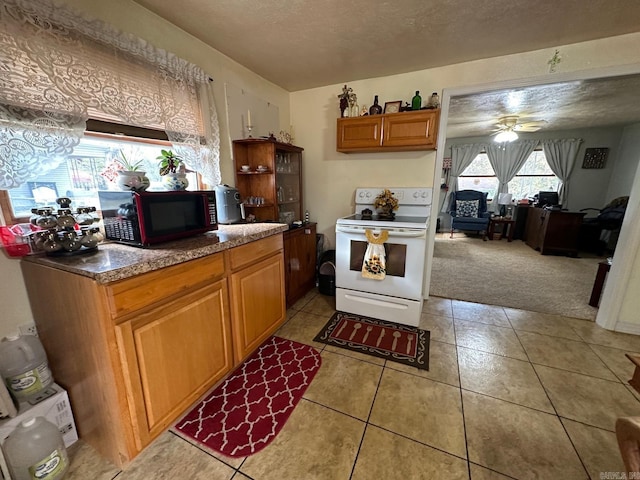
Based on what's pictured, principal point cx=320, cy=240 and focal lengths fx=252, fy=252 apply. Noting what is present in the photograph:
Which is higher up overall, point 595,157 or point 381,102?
point 381,102

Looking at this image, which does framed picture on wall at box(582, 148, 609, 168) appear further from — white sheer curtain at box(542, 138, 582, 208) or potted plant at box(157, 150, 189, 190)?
potted plant at box(157, 150, 189, 190)

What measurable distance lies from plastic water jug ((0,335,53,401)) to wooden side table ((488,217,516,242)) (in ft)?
22.5

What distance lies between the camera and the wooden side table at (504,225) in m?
5.54

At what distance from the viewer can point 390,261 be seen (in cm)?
220

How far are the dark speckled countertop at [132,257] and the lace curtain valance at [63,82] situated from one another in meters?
0.40

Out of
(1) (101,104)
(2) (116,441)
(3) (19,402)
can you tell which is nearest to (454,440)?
(2) (116,441)

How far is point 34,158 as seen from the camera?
3.67ft

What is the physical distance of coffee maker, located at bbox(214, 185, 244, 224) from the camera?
2.09 meters

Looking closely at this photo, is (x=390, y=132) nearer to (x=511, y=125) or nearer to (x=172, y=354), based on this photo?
(x=172, y=354)

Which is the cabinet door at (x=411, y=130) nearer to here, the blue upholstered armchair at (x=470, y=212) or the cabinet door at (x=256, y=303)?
the cabinet door at (x=256, y=303)

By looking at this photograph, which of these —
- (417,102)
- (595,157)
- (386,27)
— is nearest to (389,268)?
(417,102)

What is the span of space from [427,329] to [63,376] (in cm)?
243

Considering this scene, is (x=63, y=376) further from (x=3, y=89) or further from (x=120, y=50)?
(x=120, y=50)

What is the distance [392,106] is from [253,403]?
2.70 meters
